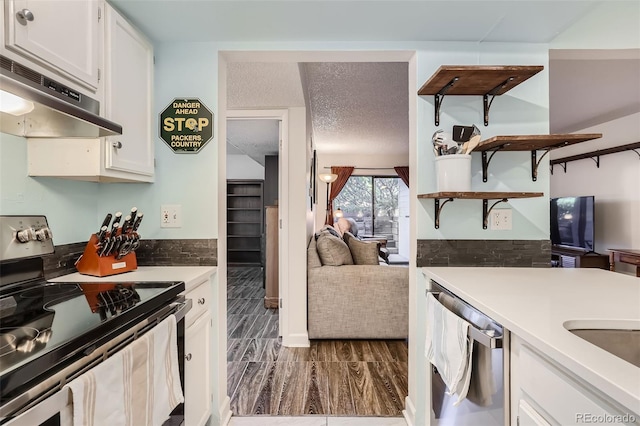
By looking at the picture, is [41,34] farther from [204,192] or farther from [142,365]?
[142,365]

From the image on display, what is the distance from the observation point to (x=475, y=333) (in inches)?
41.9

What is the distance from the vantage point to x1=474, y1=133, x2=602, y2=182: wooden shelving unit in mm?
1490

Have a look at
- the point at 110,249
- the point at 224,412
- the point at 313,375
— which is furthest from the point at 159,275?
the point at 313,375

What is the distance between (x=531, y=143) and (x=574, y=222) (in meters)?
3.97

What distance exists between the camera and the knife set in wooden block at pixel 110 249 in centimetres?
144

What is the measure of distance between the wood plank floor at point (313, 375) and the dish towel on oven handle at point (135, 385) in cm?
100

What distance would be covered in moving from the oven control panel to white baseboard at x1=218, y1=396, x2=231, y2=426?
1174 mm

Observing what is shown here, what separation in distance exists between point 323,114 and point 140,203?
9.16ft

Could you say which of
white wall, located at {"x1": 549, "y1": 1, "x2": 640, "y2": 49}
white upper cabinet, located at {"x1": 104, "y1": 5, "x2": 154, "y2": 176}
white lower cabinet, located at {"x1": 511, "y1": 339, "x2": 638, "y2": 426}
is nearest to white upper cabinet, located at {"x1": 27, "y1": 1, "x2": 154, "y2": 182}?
white upper cabinet, located at {"x1": 104, "y1": 5, "x2": 154, "y2": 176}

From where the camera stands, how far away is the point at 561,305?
1.02 m

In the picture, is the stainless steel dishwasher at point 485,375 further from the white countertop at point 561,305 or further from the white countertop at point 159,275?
the white countertop at point 159,275

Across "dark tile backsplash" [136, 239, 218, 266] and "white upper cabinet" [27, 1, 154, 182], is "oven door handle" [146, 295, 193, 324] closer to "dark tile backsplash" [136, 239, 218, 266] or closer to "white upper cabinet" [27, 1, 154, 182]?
"dark tile backsplash" [136, 239, 218, 266]

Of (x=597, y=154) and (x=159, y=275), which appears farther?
(x=597, y=154)

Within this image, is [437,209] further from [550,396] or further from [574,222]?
[574,222]
